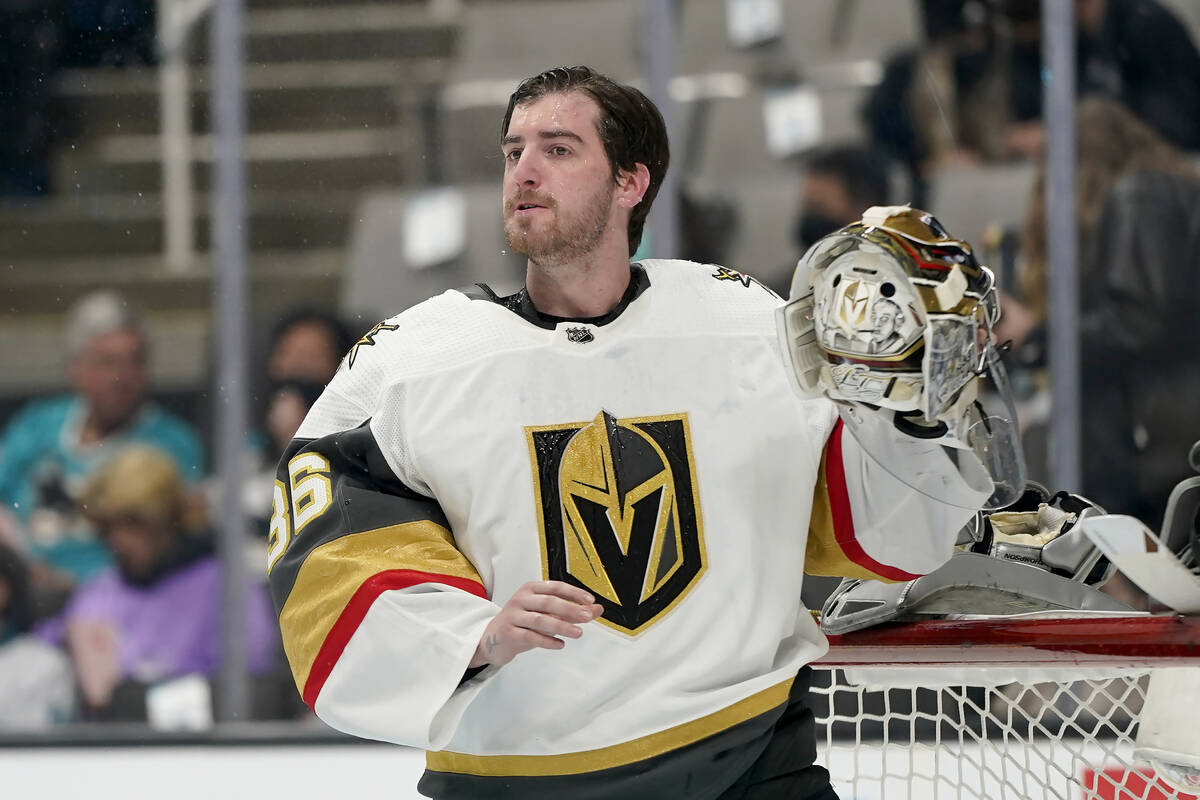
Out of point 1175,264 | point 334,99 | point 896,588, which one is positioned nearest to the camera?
point 896,588

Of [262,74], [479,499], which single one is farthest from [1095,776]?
[262,74]

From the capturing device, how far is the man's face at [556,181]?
1438 mm

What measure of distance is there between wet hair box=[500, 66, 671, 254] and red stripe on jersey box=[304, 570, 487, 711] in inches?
17.9

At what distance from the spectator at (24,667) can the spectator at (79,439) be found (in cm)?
7

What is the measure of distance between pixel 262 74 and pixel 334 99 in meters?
0.20

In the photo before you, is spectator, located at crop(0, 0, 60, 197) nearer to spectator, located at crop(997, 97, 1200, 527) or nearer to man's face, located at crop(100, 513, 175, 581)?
man's face, located at crop(100, 513, 175, 581)

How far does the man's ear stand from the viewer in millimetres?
1511

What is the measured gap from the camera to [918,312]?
122cm

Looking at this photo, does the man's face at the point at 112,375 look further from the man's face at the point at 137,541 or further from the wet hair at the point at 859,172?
the wet hair at the point at 859,172

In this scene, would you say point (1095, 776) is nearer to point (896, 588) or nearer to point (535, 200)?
point (896, 588)

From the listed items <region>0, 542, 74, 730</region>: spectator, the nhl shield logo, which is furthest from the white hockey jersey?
<region>0, 542, 74, 730</region>: spectator

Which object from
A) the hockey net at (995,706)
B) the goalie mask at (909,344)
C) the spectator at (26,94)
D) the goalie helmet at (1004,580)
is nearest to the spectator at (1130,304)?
the hockey net at (995,706)

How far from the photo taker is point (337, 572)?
133 cm

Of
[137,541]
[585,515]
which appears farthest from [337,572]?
[137,541]
